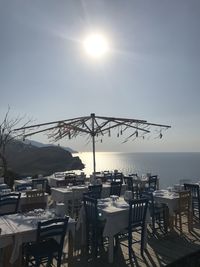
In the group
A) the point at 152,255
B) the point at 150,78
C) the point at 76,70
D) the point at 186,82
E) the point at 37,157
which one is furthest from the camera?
the point at 37,157

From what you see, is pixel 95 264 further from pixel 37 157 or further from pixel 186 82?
pixel 37 157

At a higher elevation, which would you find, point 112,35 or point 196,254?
point 112,35

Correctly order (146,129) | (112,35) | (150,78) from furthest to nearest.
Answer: (150,78) < (146,129) < (112,35)

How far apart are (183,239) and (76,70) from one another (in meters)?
9.19

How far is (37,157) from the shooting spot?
2598 inches

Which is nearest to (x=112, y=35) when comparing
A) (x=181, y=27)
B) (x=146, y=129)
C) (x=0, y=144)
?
(x=181, y=27)

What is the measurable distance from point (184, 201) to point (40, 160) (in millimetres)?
60633

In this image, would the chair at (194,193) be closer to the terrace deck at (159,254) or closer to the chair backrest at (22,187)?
the terrace deck at (159,254)

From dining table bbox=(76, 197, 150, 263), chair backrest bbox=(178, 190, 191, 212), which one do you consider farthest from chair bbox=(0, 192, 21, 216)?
chair backrest bbox=(178, 190, 191, 212)

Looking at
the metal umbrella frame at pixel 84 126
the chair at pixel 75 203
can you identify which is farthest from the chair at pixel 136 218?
the metal umbrella frame at pixel 84 126

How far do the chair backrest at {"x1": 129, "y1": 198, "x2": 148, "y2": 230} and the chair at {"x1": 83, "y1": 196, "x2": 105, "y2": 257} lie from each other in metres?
0.63

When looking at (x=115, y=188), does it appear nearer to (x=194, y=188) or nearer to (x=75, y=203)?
(x=75, y=203)

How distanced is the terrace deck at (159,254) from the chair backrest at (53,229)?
74 centimetres

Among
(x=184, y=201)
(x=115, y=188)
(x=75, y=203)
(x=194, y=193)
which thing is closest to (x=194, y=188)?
→ (x=194, y=193)
